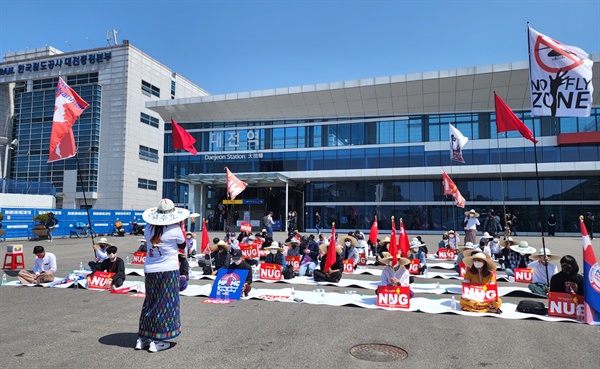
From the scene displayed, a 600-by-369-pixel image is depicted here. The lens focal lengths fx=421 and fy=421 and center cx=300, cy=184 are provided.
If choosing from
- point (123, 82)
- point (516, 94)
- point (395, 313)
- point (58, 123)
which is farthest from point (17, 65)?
point (395, 313)

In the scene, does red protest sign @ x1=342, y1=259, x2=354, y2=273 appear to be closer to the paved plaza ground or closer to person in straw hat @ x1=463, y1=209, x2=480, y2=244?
the paved plaza ground

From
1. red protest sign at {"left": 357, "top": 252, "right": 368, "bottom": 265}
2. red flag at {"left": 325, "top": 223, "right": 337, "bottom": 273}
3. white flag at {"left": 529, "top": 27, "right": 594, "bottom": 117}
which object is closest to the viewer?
white flag at {"left": 529, "top": 27, "right": 594, "bottom": 117}

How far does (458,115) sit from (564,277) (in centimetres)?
2994

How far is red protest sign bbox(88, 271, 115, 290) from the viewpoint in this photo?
10.8m

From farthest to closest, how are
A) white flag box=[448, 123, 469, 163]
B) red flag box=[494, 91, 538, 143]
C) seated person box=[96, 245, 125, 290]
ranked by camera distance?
white flag box=[448, 123, 469, 163]
red flag box=[494, 91, 538, 143]
seated person box=[96, 245, 125, 290]

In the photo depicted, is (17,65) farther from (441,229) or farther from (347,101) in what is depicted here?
(441,229)

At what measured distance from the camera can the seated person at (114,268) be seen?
10.7 metres

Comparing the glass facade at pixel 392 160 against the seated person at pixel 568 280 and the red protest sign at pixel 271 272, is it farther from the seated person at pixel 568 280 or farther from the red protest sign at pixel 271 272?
the seated person at pixel 568 280

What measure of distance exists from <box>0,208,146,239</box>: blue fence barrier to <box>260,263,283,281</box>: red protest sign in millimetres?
21894

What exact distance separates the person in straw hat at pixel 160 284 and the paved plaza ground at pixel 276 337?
25cm

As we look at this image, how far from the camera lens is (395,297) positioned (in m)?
8.90

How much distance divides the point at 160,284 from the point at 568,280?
759cm

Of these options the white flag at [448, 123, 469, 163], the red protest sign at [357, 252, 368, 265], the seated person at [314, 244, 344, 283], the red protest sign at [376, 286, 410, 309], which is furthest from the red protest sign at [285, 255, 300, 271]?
the white flag at [448, 123, 469, 163]

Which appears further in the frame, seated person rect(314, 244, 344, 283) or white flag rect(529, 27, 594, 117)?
seated person rect(314, 244, 344, 283)
